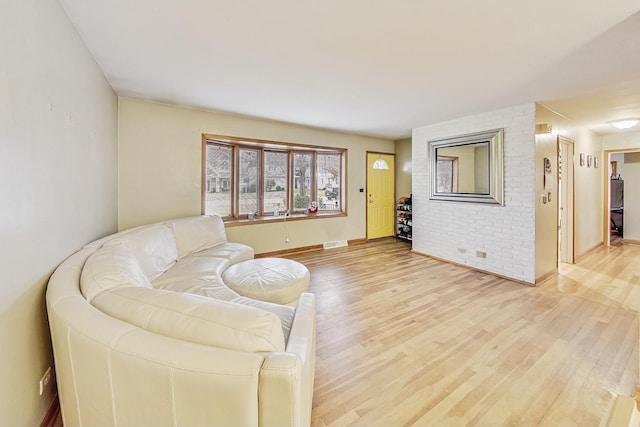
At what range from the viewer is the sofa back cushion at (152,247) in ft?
7.48

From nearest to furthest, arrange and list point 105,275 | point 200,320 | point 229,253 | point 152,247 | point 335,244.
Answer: point 200,320, point 105,275, point 152,247, point 229,253, point 335,244

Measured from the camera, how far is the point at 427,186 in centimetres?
497

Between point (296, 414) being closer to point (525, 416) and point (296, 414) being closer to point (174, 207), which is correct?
point (525, 416)

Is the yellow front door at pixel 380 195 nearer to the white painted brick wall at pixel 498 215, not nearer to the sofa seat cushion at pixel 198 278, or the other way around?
the white painted brick wall at pixel 498 215

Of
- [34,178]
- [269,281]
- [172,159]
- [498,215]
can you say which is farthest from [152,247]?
[498,215]

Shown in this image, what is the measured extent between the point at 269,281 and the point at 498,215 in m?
3.42

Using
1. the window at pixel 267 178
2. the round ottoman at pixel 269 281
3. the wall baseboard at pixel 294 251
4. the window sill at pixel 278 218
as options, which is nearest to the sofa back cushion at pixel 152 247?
the round ottoman at pixel 269 281

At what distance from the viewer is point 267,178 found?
16.4 feet

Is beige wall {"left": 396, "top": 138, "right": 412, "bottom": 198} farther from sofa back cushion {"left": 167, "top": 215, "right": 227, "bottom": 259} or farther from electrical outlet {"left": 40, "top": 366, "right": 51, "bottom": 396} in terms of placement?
electrical outlet {"left": 40, "top": 366, "right": 51, "bottom": 396}

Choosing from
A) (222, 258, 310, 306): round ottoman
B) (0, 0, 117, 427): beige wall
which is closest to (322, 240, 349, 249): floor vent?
(222, 258, 310, 306): round ottoman

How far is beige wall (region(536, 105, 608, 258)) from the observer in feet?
14.4

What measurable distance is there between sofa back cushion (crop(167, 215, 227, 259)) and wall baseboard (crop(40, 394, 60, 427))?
5.47ft

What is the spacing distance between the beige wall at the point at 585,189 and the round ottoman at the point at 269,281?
3.78 m

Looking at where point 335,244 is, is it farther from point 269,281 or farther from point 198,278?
point 198,278
